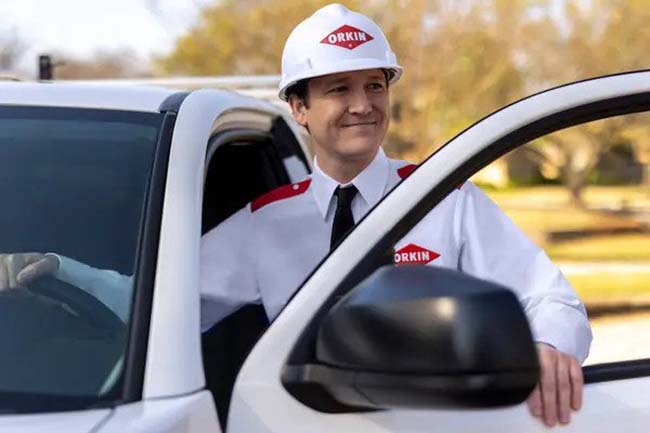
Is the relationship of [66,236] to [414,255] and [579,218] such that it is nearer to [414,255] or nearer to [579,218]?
[414,255]

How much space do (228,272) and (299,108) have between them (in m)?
0.47

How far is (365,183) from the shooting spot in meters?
2.56

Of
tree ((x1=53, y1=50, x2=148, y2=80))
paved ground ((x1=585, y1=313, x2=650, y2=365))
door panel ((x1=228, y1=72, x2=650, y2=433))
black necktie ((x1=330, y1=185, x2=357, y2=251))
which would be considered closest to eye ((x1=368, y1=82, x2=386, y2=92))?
black necktie ((x1=330, y1=185, x2=357, y2=251))

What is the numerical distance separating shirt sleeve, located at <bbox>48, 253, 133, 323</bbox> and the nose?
767 mm

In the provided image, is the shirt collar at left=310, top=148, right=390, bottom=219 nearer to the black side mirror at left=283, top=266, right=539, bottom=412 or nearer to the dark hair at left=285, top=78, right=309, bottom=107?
the dark hair at left=285, top=78, right=309, bottom=107

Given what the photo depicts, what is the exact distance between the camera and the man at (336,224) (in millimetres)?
2100

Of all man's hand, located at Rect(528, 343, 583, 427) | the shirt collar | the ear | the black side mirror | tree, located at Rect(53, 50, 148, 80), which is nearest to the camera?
the black side mirror

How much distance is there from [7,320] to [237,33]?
68.8 feet

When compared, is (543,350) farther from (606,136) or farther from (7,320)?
(606,136)

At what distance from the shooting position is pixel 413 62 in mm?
21141

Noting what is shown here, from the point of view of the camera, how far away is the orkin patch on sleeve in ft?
7.31

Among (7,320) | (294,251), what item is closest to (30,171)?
(7,320)

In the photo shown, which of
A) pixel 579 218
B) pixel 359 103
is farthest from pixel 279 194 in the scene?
pixel 579 218

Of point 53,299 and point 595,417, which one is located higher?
point 53,299
